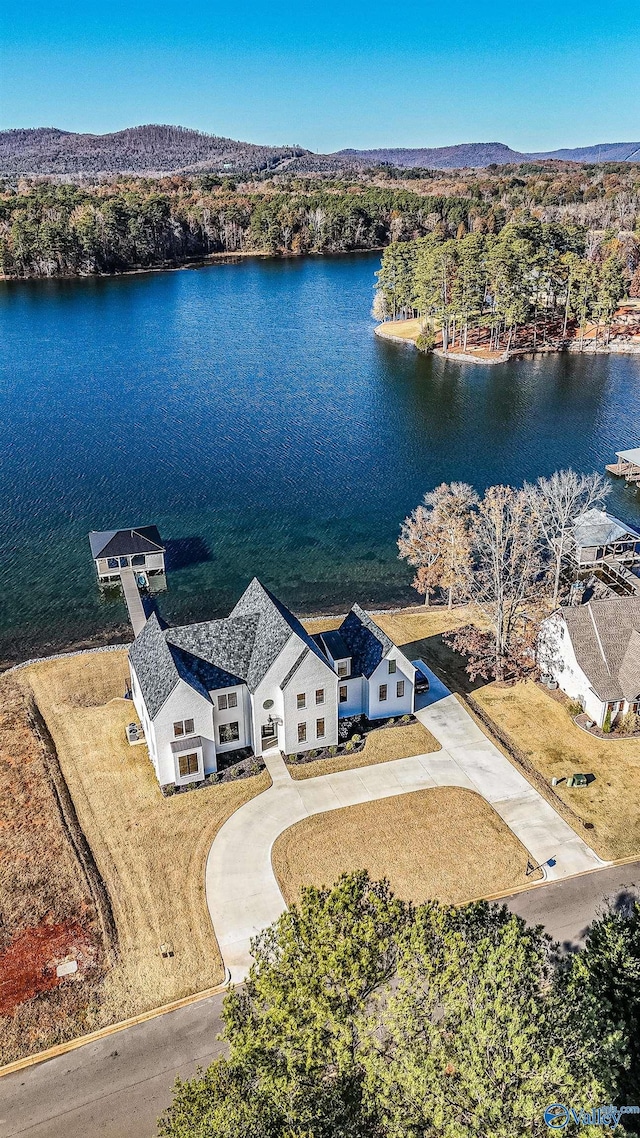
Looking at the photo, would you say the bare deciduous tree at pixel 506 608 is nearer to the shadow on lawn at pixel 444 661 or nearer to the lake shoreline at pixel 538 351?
the shadow on lawn at pixel 444 661

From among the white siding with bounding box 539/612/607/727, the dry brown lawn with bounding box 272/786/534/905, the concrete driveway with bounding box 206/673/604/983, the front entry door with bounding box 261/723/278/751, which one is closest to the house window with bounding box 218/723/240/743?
the front entry door with bounding box 261/723/278/751

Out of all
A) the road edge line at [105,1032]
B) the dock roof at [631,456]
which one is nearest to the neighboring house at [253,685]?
the road edge line at [105,1032]

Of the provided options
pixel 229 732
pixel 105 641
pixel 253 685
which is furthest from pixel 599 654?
pixel 105 641

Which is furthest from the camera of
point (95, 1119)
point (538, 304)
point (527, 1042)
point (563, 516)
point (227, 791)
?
point (538, 304)

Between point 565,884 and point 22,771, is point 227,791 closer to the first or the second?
point 22,771

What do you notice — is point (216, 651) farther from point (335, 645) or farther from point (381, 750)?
point (381, 750)

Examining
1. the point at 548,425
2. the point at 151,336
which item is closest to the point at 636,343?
the point at 548,425
